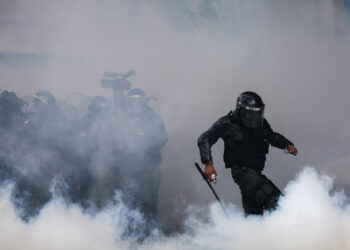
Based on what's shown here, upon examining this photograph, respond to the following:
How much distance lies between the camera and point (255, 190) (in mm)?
4711

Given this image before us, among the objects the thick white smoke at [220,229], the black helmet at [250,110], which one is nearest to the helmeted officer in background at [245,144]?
the black helmet at [250,110]

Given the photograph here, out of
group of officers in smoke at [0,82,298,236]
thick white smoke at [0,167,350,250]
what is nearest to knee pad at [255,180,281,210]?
thick white smoke at [0,167,350,250]

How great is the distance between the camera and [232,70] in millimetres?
10562

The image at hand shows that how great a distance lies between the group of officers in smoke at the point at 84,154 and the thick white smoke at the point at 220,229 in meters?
0.29

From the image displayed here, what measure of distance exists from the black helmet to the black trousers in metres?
0.62

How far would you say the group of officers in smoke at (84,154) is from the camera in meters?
6.35

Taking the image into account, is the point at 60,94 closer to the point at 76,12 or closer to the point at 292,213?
the point at 76,12

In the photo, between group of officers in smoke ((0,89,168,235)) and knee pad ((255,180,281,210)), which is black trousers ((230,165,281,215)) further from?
group of officers in smoke ((0,89,168,235))

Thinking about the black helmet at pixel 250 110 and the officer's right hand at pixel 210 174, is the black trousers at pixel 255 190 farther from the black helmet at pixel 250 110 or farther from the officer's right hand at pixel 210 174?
the black helmet at pixel 250 110

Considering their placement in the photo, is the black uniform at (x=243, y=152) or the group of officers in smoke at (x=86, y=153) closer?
the black uniform at (x=243, y=152)

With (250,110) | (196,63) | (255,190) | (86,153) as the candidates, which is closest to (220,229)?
(255,190)

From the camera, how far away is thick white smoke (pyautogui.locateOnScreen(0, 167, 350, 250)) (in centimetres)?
469

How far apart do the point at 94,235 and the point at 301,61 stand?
302 inches

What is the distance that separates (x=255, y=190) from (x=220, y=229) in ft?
4.94
